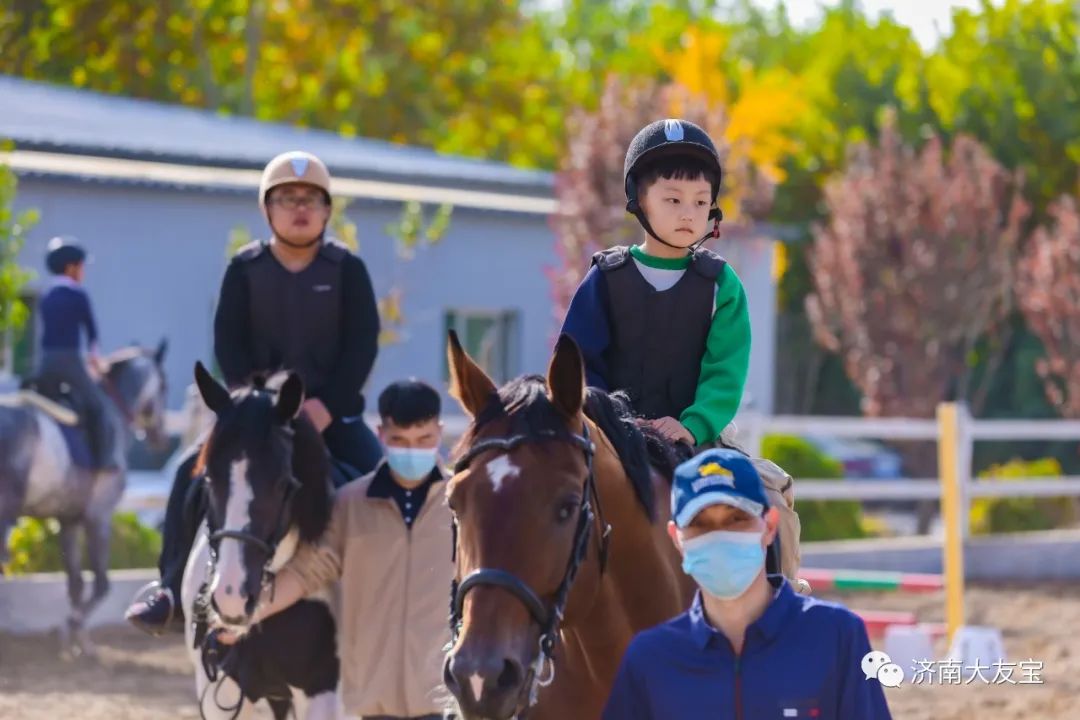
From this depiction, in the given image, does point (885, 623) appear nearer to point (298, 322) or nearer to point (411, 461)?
point (298, 322)

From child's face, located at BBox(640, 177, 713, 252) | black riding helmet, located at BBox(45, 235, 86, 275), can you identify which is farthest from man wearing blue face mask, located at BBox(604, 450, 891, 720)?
black riding helmet, located at BBox(45, 235, 86, 275)

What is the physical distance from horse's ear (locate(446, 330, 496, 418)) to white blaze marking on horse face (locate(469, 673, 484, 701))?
766 mm

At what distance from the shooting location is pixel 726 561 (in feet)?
11.6

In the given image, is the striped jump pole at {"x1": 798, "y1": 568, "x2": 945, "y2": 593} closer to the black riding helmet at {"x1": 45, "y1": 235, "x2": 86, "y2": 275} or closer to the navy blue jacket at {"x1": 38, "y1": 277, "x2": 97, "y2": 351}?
the navy blue jacket at {"x1": 38, "y1": 277, "x2": 97, "y2": 351}

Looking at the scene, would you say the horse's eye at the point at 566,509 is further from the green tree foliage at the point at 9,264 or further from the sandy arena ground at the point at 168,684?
the green tree foliage at the point at 9,264

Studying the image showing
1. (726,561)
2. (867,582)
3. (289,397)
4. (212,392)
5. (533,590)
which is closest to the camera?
(726,561)

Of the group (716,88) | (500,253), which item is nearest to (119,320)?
Answer: (500,253)

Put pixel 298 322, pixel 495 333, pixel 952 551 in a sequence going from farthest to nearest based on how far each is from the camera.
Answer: pixel 495 333, pixel 952 551, pixel 298 322

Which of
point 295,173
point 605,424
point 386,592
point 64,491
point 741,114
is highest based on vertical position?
point 741,114

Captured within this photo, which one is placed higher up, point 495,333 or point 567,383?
point 495,333

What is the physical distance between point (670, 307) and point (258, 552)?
187 cm

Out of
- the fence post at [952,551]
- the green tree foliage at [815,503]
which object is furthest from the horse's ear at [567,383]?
the green tree foliage at [815,503]

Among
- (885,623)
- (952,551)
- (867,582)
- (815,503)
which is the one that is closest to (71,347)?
(867,582)

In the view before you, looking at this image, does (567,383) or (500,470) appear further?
(567,383)
